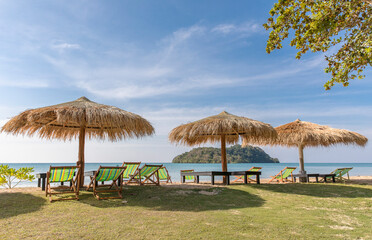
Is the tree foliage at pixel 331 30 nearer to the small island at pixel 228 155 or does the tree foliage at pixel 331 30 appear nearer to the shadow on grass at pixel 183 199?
the shadow on grass at pixel 183 199

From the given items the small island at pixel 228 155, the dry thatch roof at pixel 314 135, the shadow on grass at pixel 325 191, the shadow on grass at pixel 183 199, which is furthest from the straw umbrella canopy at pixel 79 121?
the small island at pixel 228 155

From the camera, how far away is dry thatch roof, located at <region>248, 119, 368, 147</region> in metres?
9.97

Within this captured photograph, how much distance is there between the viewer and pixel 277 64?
450 inches

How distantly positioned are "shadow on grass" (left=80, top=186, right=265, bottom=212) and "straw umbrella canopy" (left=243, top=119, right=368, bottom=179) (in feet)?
14.6

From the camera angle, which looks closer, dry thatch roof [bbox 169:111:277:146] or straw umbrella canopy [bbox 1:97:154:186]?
straw umbrella canopy [bbox 1:97:154:186]

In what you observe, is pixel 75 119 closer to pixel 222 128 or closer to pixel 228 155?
pixel 222 128

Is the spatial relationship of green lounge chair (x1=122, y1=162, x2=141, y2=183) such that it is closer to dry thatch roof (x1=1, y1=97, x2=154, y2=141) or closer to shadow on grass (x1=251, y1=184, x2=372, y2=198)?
dry thatch roof (x1=1, y1=97, x2=154, y2=141)

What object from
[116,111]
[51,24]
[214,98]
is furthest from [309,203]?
[214,98]

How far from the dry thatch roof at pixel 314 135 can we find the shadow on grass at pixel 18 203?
8.65 m

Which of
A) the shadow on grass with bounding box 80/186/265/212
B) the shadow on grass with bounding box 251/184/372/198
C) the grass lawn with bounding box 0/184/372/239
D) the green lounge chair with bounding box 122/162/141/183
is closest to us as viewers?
the grass lawn with bounding box 0/184/372/239

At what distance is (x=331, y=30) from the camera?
433 centimetres

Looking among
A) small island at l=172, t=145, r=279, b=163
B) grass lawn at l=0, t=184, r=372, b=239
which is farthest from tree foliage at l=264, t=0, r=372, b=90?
small island at l=172, t=145, r=279, b=163

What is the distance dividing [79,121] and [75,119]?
0.20 meters

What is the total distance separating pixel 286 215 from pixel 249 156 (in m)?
59.1
